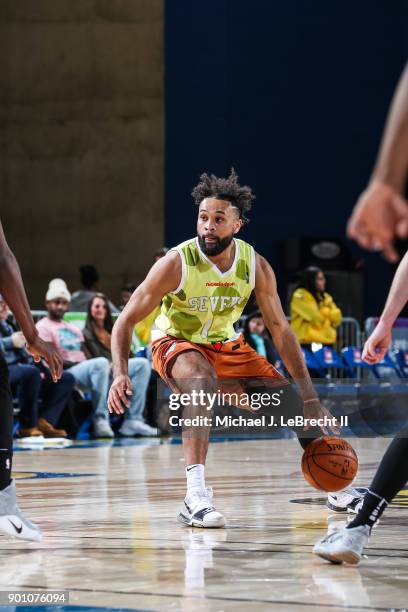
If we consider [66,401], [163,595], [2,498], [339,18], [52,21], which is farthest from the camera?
[339,18]

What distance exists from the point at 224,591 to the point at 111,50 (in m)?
14.8

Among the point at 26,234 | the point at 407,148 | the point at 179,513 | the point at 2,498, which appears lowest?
the point at 26,234

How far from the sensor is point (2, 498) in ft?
14.0

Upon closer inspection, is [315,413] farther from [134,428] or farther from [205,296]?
[134,428]

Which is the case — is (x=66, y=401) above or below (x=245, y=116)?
below

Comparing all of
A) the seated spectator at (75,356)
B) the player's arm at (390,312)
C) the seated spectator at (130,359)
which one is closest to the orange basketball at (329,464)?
the player's arm at (390,312)

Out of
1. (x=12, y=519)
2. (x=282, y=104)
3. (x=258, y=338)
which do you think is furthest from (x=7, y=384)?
(x=282, y=104)

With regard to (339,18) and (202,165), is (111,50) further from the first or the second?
(339,18)

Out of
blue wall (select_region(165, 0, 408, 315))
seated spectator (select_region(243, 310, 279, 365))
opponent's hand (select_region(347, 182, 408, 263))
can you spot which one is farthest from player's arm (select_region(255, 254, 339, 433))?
blue wall (select_region(165, 0, 408, 315))

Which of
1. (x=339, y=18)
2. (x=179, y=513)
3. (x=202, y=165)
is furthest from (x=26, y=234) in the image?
(x=179, y=513)

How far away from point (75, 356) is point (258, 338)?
7.16 feet

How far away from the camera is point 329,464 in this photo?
5180mm

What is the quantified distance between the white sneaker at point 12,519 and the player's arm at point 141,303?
84 cm

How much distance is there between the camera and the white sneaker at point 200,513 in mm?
5043
